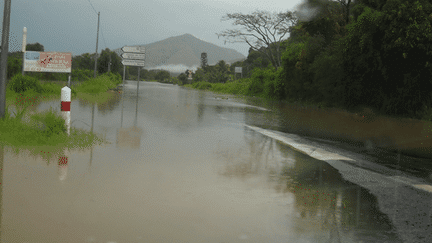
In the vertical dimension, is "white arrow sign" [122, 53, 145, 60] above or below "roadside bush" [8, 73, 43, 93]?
above

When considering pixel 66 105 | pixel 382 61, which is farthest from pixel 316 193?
pixel 382 61

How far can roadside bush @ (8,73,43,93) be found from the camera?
19.3 m

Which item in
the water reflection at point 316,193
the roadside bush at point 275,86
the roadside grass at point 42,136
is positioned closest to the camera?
the water reflection at point 316,193

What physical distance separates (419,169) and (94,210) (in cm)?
575

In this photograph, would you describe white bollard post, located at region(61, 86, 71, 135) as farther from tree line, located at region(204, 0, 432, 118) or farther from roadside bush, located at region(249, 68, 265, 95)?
roadside bush, located at region(249, 68, 265, 95)

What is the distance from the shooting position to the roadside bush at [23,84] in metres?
19.3

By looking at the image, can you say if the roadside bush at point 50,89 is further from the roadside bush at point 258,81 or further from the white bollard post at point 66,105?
the roadside bush at point 258,81

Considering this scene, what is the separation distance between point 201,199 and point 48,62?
22207 millimetres

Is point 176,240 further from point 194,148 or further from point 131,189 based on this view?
point 194,148

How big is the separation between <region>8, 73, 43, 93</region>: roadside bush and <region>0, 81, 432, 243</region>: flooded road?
1329 cm

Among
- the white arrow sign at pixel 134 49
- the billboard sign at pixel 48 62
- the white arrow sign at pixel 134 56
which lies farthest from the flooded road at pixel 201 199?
the billboard sign at pixel 48 62

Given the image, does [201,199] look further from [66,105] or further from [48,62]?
[48,62]

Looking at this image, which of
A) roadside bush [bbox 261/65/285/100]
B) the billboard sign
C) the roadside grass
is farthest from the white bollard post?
roadside bush [bbox 261/65/285/100]

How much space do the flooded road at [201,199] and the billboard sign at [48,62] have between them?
18104mm
